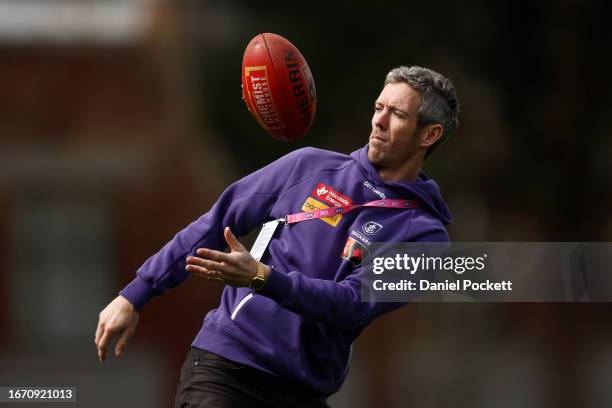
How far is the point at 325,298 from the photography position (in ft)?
11.1

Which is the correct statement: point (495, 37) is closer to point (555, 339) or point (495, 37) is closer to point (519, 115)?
point (519, 115)

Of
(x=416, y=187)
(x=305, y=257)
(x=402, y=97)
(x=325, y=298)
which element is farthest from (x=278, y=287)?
(x=402, y=97)

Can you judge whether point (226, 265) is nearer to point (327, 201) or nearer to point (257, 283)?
point (257, 283)

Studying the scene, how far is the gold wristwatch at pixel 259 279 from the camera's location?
10.5 feet

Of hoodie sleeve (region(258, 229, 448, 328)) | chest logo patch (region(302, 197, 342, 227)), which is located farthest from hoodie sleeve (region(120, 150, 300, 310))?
hoodie sleeve (region(258, 229, 448, 328))

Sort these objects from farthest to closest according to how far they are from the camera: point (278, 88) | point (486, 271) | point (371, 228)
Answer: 1. point (486, 271)
2. point (278, 88)
3. point (371, 228)

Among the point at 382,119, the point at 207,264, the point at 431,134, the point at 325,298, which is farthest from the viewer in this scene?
the point at 431,134

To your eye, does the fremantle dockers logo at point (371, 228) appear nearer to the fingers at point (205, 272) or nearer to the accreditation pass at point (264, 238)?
the accreditation pass at point (264, 238)

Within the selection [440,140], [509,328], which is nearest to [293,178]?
[440,140]

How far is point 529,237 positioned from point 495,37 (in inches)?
57.2

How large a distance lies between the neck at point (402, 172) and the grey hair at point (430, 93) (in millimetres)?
87

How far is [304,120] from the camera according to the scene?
4.07 metres

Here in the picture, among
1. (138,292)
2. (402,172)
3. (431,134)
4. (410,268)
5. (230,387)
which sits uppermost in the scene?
(431,134)

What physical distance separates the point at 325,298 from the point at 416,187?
0.57 m
